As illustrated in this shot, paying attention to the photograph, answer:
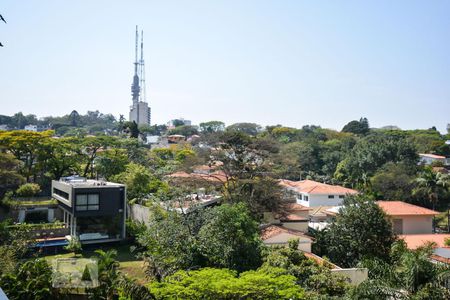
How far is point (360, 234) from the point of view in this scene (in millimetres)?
21625

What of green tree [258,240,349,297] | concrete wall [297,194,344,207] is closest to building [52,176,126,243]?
green tree [258,240,349,297]

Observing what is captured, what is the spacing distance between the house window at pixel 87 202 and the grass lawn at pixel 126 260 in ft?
7.92

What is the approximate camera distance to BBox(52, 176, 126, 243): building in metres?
27.3

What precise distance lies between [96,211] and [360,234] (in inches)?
624

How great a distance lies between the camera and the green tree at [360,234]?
2156 cm

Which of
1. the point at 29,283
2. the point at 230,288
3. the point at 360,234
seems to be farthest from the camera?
the point at 360,234

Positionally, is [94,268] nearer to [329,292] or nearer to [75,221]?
[329,292]

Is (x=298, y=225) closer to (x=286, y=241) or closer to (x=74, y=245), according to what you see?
(x=286, y=241)

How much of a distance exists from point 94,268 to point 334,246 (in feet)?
39.7

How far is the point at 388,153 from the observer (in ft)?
163

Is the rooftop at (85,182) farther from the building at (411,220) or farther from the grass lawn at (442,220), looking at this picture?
the grass lawn at (442,220)

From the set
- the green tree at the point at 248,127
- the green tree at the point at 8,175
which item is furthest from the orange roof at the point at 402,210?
the green tree at the point at 248,127

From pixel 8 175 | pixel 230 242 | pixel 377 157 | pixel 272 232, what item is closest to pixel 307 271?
pixel 230 242

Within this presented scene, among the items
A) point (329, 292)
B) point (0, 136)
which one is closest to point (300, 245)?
point (329, 292)
